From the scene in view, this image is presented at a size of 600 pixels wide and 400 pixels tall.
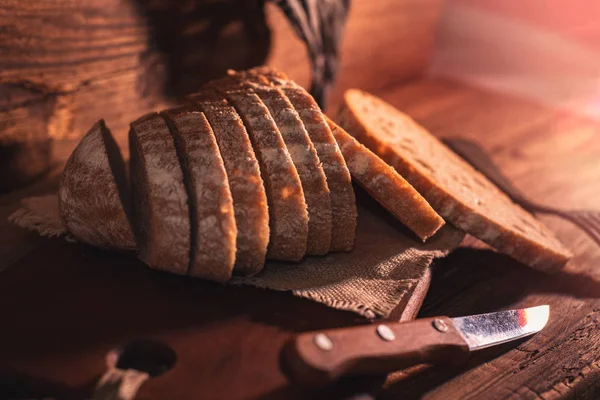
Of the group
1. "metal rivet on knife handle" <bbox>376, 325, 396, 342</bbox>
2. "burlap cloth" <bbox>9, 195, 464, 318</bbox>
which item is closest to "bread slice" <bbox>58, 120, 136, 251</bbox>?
"burlap cloth" <bbox>9, 195, 464, 318</bbox>

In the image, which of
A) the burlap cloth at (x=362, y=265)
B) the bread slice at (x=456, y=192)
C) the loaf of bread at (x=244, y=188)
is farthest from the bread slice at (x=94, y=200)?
the bread slice at (x=456, y=192)

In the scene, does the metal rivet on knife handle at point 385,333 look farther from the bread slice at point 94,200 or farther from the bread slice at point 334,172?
the bread slice at point 94,200

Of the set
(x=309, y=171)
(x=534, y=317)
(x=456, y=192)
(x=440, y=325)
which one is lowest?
(x=534, y=317)

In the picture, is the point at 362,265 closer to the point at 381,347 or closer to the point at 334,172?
the point at 334,172

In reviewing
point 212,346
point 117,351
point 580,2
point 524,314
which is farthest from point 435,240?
point 580,2

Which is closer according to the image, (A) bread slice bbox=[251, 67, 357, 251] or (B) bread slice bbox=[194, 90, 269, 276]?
(B) bread slice bbox=[194, 90, 269, 276]

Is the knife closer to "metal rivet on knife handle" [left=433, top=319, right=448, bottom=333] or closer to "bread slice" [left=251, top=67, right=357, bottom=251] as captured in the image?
"metal rivet on knife handle" [left=433, top=319, right=448, bottom=333]

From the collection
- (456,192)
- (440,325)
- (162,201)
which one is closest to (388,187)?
(456,192)
